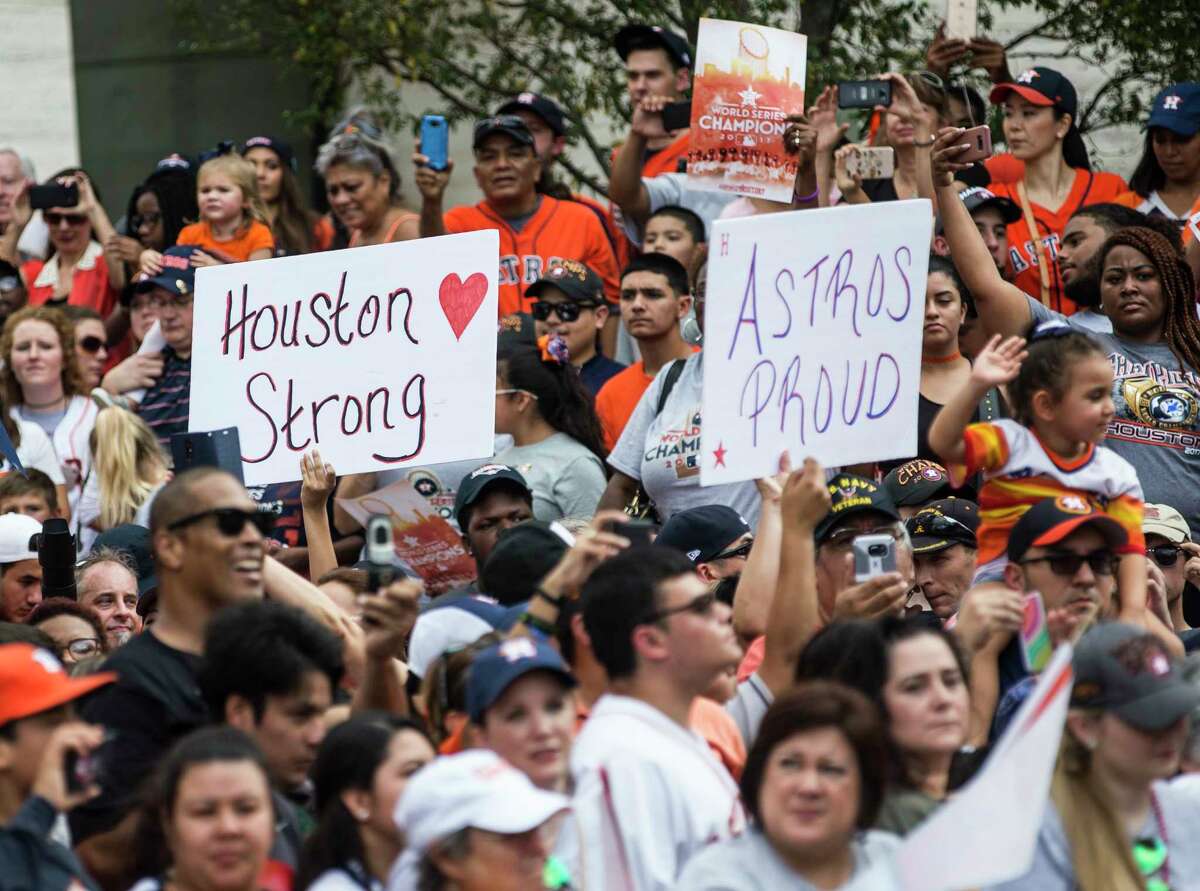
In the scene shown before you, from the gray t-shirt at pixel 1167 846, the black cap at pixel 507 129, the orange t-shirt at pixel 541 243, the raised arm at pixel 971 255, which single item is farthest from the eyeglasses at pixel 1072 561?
the black cap at pixel 507 129

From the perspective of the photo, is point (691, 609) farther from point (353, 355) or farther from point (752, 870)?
point (353, 355)

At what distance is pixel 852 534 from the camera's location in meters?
7.16

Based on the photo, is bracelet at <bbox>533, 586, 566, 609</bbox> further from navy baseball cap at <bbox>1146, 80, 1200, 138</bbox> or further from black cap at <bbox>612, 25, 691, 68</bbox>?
black cap at <bbox>612, 25, 691, 68</bbox>

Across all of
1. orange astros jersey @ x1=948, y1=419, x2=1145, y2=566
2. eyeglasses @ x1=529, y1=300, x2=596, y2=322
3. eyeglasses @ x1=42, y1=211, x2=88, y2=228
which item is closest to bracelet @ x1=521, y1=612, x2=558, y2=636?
orange astros jersey @ x1=948, y1=419, x2=1145, y2=566

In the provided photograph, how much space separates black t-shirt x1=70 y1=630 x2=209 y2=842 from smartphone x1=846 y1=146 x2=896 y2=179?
442 centimetres

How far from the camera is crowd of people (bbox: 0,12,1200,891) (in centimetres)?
496

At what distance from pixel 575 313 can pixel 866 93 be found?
162 centimetres

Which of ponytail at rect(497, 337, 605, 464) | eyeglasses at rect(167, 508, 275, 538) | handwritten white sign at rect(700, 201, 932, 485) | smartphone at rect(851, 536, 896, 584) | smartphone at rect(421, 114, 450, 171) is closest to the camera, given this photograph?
eyeglasses at rect(167, 508, 275, 538)

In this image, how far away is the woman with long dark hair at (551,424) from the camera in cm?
856

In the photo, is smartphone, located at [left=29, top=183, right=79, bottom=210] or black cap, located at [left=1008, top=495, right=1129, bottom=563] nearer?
black cap, located at [left=1008, top=495, right=1129, bottom=563]

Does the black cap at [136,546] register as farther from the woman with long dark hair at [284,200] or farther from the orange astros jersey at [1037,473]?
the orange astros jersey at [1037,473]

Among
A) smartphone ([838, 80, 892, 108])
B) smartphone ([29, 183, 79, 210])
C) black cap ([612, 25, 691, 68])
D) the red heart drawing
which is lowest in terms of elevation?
the red heart drawing

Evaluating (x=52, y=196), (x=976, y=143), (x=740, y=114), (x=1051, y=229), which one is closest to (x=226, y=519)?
(x=976, y=143)

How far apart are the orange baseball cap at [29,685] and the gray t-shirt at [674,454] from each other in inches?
138
